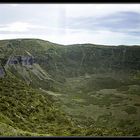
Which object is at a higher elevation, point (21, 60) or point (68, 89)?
point (21, 60)

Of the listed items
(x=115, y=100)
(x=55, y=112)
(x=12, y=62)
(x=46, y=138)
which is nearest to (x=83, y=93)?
(x=115, y=100)

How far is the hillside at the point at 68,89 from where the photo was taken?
3634 centimetres

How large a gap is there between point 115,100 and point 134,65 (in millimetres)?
70964

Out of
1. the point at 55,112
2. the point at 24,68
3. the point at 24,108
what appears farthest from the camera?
the point at 24,68

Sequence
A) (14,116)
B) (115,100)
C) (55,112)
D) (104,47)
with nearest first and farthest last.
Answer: (14,116), (55,112), (115,100), (104,47)

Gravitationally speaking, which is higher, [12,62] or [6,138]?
[6,138]

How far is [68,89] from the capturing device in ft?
387

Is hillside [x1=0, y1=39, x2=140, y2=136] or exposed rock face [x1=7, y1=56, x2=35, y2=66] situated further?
exposed rock face [x1=7, y1=56, x2=35, y2=66]

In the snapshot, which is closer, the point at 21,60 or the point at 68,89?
the point at 21,60

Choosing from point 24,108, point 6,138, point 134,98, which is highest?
point 6,138

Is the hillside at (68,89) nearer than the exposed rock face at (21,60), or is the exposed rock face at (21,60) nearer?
the hillside at (68,89)

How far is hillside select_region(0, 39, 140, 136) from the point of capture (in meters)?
36.3

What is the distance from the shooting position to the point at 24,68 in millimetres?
108188

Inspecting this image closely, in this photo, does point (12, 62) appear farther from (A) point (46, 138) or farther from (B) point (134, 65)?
(A) point (46, 138)
